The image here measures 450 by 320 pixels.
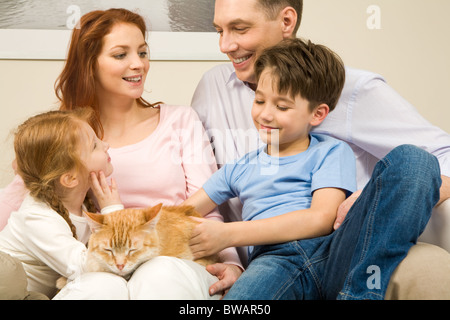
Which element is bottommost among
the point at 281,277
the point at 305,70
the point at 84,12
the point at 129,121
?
the point at 281,277

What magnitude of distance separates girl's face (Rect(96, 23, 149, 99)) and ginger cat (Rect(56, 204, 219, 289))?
478 mm

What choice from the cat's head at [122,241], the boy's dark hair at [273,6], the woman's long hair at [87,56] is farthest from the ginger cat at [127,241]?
the boy's dark hair at [273,6]

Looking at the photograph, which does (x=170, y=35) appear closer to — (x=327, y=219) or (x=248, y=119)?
(x=248, y=119)

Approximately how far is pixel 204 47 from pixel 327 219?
117 centimetres

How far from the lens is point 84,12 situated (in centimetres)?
201

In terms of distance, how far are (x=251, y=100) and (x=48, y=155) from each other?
26.9 inches

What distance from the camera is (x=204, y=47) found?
84.0 inches

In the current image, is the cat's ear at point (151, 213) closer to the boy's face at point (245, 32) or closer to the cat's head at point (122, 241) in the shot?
the cat's head at point (122, 241)

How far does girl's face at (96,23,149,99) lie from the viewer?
1.48 m

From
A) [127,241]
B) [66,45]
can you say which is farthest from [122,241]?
[66,45]

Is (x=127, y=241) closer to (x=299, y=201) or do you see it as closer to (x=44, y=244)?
(x=44, y=244)

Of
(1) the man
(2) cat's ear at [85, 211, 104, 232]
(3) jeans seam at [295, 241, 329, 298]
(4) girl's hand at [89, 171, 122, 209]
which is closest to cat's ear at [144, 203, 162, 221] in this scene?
(2) cat's ear at [85, 211, 104, 232]

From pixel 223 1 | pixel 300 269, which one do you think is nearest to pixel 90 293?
pixel 300 269

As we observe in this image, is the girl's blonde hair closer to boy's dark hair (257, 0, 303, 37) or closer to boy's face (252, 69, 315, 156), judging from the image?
boy's face (252, 69, 315, 156)
